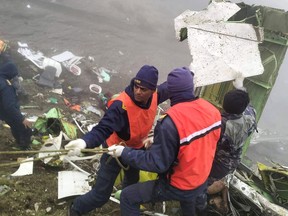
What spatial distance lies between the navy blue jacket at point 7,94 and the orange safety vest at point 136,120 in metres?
1.86

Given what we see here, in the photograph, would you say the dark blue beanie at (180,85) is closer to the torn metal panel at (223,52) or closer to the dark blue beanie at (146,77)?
the dark blue beanie at (146,77)

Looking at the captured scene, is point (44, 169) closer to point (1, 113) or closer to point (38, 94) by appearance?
point (1, 113)

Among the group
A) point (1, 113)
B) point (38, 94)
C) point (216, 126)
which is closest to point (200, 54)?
point (216, 126)

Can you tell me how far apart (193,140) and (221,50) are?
72.3 inches

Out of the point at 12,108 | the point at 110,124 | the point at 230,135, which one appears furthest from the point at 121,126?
the point at 12,108

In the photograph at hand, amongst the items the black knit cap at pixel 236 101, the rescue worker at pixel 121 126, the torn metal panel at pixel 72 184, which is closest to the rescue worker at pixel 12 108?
the torn metal panel at pixel 72 184

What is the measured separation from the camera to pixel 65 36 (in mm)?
9922

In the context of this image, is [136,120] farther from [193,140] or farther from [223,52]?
[223,52]

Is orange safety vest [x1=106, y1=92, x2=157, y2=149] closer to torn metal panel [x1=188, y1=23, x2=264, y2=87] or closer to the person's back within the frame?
the person's back

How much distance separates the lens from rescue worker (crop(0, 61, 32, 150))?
4340 millimetres

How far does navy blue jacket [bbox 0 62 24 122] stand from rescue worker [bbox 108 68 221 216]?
2.33m

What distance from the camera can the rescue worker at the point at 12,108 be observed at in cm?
434

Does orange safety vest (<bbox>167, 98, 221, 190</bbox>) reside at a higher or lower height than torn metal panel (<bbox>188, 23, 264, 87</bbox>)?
lower

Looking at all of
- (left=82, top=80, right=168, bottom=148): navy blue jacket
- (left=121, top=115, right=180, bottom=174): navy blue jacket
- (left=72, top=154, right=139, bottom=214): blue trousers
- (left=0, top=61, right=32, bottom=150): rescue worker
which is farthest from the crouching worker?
(left=0, top=61, right=32, bottom=150): rescue worker
